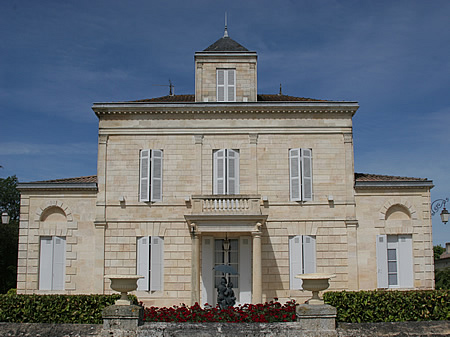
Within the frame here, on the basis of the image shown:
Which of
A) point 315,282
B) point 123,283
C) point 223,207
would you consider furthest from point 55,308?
point 223,207

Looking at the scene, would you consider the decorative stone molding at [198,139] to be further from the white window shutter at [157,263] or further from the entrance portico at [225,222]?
the white window shutter at [157,263]

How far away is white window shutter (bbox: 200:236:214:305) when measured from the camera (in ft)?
65.4

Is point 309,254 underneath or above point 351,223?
underneath

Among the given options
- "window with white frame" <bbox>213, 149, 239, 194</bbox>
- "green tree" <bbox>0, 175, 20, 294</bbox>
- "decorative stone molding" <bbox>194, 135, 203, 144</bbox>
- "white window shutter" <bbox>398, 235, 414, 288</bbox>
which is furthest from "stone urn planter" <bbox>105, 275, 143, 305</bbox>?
"green tree" <bbox>0, 175, 20, 294</bbox>

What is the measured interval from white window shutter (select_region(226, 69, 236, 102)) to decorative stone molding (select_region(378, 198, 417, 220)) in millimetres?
7463

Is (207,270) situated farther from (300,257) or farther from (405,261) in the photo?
(405,261)

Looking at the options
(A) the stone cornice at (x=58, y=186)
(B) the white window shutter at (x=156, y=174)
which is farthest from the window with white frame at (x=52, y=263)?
(B) the white window shutter at (x=156, y=174)

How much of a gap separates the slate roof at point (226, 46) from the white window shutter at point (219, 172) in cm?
479

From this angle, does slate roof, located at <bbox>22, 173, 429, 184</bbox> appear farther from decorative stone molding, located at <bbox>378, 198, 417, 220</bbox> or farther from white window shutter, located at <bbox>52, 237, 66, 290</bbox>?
white window shutter, located at <bbox>52, 237, 66, 290</bbox>

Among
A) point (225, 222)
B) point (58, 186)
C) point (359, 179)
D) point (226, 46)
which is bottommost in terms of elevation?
point (225, 222)

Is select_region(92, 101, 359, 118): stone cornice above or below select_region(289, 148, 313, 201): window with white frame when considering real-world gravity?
above

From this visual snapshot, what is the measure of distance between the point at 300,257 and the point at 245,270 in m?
2.18

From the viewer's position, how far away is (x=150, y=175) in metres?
20.5

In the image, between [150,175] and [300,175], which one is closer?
[300,175]
